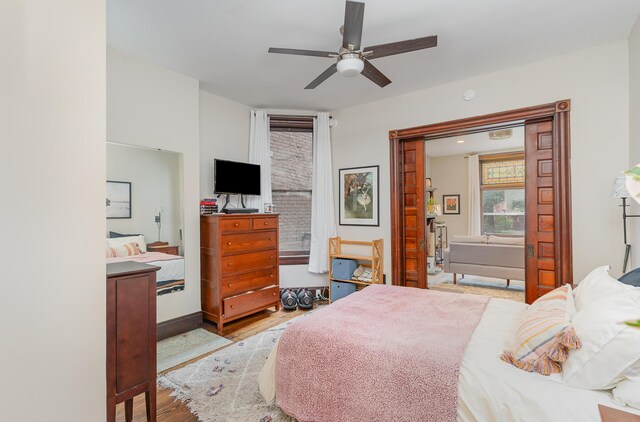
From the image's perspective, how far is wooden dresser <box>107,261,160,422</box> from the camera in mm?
1604

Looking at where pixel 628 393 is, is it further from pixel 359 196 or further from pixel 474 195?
pixel 474 195

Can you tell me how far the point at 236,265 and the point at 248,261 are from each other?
0.17m

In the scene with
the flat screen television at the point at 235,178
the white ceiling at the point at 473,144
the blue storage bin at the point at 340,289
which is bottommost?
the blue storage bin at the point at 340,289

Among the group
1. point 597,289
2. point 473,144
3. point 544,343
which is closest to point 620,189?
point 597,289

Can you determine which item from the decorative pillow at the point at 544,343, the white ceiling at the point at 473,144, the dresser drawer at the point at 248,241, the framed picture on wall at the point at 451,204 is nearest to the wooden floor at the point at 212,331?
the dresser drawer at the point at 248,241

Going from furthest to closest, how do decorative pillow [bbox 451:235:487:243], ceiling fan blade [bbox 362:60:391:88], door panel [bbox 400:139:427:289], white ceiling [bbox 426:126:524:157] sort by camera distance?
white ceiling [bbox 426:126:524:157] → decorative pillow [bbox 451:235:487:243] → door panel [bbox 400:139:427:289] → ceiling fan blade [bbox 362:60:391:88]

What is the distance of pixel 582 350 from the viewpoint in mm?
1213

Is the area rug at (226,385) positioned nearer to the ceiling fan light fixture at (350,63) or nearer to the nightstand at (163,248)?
the nightstand at (163,248)

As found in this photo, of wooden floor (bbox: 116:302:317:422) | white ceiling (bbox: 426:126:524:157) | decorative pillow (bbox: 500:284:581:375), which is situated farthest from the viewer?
white ceiling (bbox: 426:126:524:157)

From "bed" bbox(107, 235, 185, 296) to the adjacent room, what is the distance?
0.03 m

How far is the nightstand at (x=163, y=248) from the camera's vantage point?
320 cm

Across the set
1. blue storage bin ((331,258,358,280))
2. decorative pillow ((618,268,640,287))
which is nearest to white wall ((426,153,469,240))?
blue storage bin ((331,258,358,280))

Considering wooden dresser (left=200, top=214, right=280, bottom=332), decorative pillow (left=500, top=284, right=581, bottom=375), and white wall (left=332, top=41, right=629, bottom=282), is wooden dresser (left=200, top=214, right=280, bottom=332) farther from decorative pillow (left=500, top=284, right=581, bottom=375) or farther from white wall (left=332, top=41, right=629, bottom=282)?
white wall (left=332, top=41, right=629, bottom=282)

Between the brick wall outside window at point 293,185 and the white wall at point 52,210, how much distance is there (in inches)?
126
